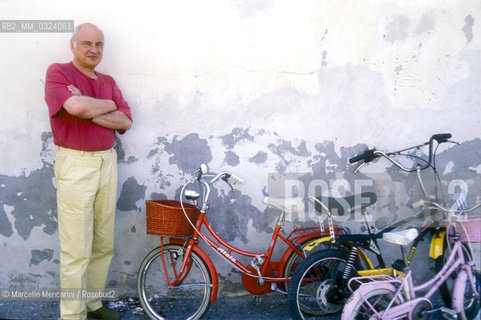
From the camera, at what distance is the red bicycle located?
4.21 m

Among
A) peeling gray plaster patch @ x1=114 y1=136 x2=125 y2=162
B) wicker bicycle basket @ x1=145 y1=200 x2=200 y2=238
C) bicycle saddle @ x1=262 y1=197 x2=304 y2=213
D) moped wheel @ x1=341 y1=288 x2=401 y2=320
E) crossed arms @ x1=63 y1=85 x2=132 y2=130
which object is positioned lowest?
moped wheel @ x1=341 y1=288 x2=401 y2=320

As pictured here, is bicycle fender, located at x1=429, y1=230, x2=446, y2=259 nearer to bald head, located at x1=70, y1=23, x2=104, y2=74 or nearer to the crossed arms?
the crossed arms

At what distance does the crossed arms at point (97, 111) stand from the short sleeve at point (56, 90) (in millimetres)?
50

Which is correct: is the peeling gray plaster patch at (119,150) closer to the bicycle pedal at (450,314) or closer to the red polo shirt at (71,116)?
the red polo shirt at (71,116)

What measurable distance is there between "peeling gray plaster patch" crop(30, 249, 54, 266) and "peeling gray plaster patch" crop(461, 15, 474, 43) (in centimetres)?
496

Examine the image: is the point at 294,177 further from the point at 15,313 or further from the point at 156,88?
the point at 15,313

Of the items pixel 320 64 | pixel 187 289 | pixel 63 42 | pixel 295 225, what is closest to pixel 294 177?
pixel 295 225

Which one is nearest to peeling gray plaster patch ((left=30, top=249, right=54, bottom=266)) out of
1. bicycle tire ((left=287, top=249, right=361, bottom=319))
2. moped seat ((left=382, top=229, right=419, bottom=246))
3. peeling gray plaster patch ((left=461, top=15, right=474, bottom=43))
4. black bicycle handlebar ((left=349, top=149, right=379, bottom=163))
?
bicycle tire ((left=287, top=249, right=361, bottom=319))

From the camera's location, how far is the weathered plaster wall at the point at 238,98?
4.64 m

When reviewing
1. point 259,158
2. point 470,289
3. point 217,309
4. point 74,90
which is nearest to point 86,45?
point 74,90

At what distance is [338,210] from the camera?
4.22m

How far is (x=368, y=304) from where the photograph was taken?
3.73 m

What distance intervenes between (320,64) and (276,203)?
1568mm

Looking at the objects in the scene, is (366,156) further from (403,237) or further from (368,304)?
(368,304)
